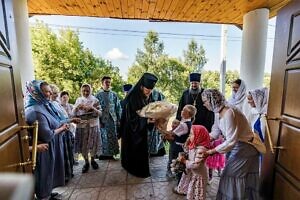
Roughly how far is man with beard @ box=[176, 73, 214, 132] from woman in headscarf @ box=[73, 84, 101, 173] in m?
1.21

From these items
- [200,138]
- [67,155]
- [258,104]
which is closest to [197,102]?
[258,104]

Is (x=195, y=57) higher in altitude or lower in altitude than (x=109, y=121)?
higher

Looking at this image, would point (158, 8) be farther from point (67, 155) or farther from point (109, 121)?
point (67, 155)

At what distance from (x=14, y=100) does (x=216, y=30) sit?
41.0 feet

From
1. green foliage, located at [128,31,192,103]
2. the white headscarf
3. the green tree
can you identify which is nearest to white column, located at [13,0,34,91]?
the white headscarf

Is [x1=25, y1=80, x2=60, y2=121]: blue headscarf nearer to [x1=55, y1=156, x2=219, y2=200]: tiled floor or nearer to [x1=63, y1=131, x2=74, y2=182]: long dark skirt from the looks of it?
[x1=63, y1=131, x2=74, y2=182]: long dark skirt

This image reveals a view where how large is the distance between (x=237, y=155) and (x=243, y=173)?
0.15 meters

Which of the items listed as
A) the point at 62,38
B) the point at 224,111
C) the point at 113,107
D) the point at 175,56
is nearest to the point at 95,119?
the point at 113,107

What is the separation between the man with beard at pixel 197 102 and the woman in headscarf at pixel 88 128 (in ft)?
3.97

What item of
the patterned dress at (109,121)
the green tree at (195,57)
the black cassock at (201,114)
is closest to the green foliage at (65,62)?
the green tree at (195,57)

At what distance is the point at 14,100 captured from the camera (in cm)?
120

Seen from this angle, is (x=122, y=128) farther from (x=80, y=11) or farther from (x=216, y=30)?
(x=216, y=30)

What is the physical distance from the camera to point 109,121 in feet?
10.5

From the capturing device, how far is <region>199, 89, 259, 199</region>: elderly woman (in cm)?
156
